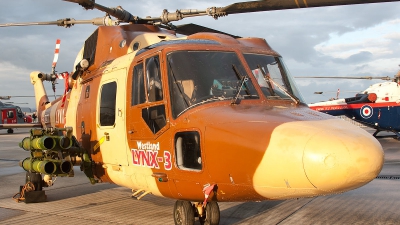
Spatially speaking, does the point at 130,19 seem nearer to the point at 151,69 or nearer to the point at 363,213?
the point at 151,69

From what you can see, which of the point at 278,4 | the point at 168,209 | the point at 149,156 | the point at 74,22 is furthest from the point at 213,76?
the point at 74,22

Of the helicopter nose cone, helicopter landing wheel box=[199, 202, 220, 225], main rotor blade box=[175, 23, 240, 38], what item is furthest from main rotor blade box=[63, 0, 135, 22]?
the helicopter nose cone

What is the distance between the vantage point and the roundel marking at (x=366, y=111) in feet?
74.6

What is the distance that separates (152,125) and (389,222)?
378cm

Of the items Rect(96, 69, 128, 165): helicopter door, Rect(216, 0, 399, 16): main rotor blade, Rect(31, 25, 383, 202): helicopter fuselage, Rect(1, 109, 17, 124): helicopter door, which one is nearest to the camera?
Rect(31, 25, 383, 202): helicopter fuselage

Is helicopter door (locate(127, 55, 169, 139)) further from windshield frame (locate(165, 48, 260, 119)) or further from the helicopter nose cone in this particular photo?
the helicopter nose cone

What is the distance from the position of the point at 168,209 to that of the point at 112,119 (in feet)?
6.67

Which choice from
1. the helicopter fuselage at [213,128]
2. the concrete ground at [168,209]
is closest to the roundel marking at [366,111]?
the concrete ground at [168,209]

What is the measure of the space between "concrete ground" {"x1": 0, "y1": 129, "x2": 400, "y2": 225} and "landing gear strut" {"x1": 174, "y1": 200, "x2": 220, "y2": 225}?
877 millimetres

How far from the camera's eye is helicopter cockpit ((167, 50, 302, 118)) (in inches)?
192

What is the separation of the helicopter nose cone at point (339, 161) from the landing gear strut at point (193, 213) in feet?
7.14

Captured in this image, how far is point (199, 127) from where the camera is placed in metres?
4.44

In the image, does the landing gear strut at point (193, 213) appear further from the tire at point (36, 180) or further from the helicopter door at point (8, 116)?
the helicopter door at point (8, 116)

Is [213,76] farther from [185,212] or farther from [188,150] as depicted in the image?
[185,212]
